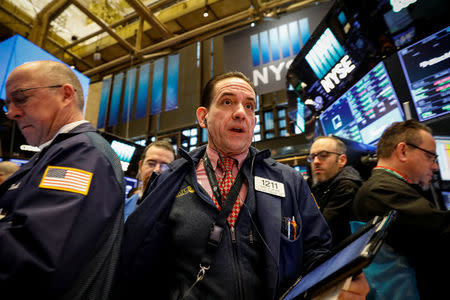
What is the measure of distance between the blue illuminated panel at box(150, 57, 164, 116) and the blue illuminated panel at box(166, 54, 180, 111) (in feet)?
0.84

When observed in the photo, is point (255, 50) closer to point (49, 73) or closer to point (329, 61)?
point (329, 61)

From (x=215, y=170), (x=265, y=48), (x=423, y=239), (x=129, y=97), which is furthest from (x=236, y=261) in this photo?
(x=129, y=97)

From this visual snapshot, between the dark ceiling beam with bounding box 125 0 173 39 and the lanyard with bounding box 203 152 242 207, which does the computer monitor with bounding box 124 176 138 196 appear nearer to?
the lanyard with bounding box 203 152 242 207

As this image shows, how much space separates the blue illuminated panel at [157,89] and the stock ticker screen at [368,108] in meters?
4.69

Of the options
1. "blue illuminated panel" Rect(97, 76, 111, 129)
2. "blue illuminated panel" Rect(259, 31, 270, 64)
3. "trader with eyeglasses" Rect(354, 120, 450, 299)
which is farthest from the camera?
"blue illuminated panel" Rect(97, 76, 111, 129)

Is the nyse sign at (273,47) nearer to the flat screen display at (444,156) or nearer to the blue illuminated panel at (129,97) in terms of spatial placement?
the flat screen display at (444,156)

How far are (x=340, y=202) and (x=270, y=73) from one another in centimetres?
356

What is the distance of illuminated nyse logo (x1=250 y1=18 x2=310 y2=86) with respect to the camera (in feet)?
16.6

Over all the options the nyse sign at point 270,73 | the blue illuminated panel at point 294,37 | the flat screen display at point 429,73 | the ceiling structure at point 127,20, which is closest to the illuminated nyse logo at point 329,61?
the flat screen display at point 429,73

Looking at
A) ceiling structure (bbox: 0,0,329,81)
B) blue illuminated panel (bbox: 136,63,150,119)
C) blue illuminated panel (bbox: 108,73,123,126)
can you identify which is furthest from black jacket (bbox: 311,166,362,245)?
blue illuminated panel (bbox: 108,73,123,126)

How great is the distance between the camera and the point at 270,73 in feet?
17.0

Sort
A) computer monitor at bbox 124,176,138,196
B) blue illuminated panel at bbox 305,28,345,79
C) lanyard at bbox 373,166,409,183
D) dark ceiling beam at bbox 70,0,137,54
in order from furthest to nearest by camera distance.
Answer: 1. dark ceiling beam at bbox 70,0,137,54
2. computer monitor at bbox 124,176,138,196
3. blue illuminated panel at bbox 305,28,345,79
4. lanyard at bbox 373,166,409,183

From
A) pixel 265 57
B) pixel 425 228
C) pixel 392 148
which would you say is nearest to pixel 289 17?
pixel 265 57

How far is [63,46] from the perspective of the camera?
28.6ft
